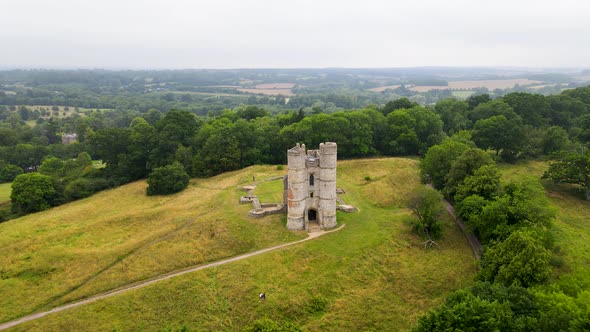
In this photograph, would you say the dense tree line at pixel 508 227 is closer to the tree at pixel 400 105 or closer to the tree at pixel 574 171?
the tree at pixel 574 171

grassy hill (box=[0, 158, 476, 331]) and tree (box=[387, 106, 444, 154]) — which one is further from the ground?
tree (box=[387, 106, 444, 154])

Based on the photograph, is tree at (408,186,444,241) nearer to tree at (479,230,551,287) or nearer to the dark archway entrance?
tree at (479,230,551,287)

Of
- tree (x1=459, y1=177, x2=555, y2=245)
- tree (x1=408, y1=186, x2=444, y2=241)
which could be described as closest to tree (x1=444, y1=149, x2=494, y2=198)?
tree (x1=408, y1=186, x2=444, y2=241)

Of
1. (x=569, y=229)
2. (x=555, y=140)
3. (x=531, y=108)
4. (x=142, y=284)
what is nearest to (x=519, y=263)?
(x=569, y=229)

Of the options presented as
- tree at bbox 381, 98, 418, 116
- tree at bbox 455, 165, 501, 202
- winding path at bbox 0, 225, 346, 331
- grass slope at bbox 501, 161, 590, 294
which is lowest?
winding path at bbox 0, 225, 346, 331

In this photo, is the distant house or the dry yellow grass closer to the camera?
the dry yellow grass

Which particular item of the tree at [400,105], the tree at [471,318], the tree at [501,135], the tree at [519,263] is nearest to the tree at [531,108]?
the tree at [501,135]

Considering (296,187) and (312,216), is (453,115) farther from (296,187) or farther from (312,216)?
(296,187)
